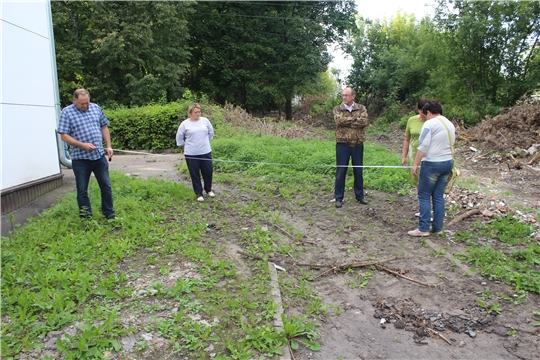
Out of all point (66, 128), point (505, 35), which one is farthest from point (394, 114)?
point (66, 128)

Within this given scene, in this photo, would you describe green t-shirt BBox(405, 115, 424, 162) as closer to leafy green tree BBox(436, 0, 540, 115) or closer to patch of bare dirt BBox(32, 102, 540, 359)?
patch of bare dirt BBox(32, 102, 540, 359)

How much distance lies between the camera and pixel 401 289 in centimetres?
386

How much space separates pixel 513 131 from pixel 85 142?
1213cm

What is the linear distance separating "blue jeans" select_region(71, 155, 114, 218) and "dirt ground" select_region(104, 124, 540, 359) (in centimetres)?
164

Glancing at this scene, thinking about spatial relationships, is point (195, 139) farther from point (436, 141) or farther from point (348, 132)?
point (436, 141)

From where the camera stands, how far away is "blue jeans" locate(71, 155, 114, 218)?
500 centimetres

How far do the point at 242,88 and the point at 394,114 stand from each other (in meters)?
11.0

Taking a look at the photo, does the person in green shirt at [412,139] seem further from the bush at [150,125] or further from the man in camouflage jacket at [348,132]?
the bush at [150,125]

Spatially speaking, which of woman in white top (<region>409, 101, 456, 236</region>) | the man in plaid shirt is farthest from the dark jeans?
woman in white top (<region>409, 101, 456, 236</region>)

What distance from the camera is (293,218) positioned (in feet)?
19.8

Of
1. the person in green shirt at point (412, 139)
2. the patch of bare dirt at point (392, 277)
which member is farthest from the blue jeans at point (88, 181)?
the person in green shirt at point (412, 139)

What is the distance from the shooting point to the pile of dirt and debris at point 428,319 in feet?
10.4

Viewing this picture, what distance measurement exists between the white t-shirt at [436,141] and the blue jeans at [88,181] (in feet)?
14.1

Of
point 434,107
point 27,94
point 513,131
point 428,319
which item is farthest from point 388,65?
point 428,319
